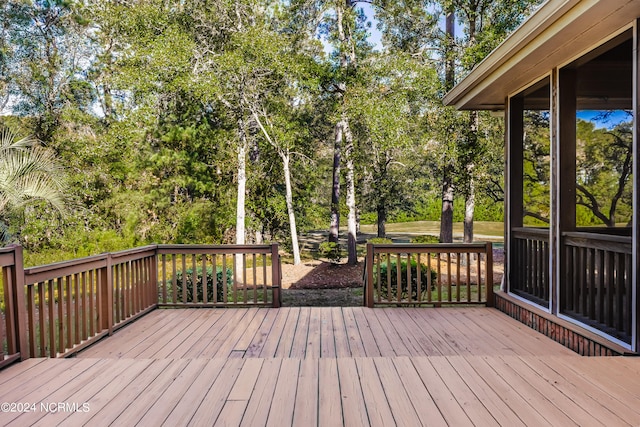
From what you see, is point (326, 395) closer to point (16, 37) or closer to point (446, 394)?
point (446, 394)

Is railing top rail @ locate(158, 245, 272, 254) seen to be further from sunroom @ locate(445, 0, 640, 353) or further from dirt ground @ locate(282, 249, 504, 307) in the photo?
dirt ground @ locate(282, 249, 504, 307)

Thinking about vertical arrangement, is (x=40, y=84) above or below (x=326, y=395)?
above

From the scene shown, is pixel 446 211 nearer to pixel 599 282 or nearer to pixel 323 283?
pixel 323 283

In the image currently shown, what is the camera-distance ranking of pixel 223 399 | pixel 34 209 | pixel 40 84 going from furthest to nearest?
pixel 40 84 < pixel 34 209 < pixel 223 399

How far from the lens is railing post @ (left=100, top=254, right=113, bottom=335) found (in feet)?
12.5

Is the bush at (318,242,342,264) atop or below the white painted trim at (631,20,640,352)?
below

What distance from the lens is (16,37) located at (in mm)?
11656

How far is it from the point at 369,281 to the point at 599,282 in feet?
7.47

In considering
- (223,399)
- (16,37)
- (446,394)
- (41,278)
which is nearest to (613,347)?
(446,394)

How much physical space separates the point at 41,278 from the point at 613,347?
13.9ft

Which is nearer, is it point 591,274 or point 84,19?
point 591,274

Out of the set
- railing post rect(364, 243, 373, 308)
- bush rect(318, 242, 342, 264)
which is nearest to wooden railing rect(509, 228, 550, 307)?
railing post rect(364, 243, 373, 308)

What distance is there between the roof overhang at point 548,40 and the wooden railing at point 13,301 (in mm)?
4032

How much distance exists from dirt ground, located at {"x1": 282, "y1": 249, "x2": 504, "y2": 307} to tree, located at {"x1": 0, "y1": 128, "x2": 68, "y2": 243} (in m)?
5.18
